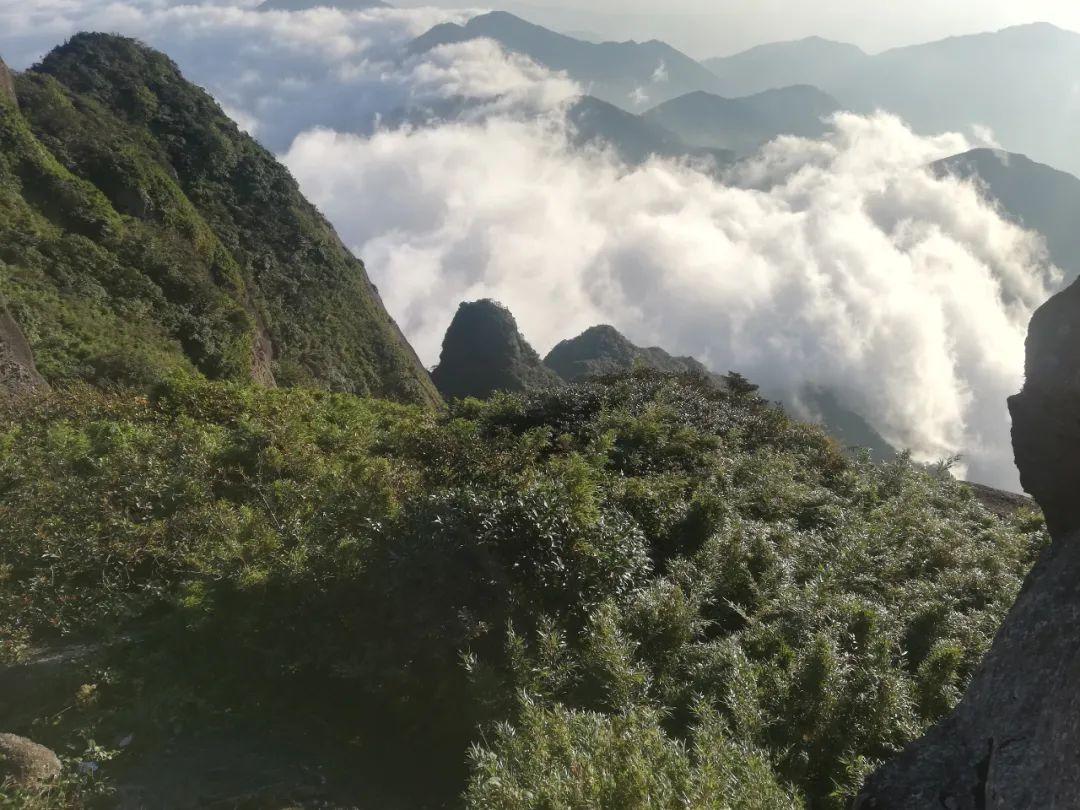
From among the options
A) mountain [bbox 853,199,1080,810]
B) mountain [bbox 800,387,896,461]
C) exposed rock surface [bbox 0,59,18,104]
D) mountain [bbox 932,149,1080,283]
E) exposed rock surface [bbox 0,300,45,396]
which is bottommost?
mountain [bbox 853,199,1080,810]

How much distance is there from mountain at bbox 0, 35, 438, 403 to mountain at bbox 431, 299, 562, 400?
12.3 metres

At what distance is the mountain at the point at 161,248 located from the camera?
88.3 feet

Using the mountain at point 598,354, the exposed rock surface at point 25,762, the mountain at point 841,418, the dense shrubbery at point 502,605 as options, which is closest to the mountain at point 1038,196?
the mountain at point 841,418

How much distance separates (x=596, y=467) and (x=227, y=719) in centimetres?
532

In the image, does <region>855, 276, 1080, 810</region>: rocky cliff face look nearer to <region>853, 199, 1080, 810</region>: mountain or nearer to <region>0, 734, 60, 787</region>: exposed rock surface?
<region>853, 199, 1080, 810</region>: mountain

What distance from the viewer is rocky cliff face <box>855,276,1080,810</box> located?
3766mm

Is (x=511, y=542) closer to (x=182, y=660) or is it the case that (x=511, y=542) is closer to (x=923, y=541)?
(x=182, y=660)

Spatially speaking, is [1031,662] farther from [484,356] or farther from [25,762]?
[484,356]

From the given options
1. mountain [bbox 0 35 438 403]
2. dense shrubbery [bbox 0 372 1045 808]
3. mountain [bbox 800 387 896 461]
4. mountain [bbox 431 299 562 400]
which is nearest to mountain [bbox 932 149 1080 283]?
mountain [bbox 800 387 896 461]

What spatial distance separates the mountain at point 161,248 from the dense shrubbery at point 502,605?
1136cm

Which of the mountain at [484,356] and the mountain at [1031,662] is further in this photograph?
the mountain at [484,356]

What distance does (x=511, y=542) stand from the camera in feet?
20.6

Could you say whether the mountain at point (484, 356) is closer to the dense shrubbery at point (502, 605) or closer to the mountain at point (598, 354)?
the mountain at point (598, 354)

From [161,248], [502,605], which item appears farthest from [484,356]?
[502,605]
